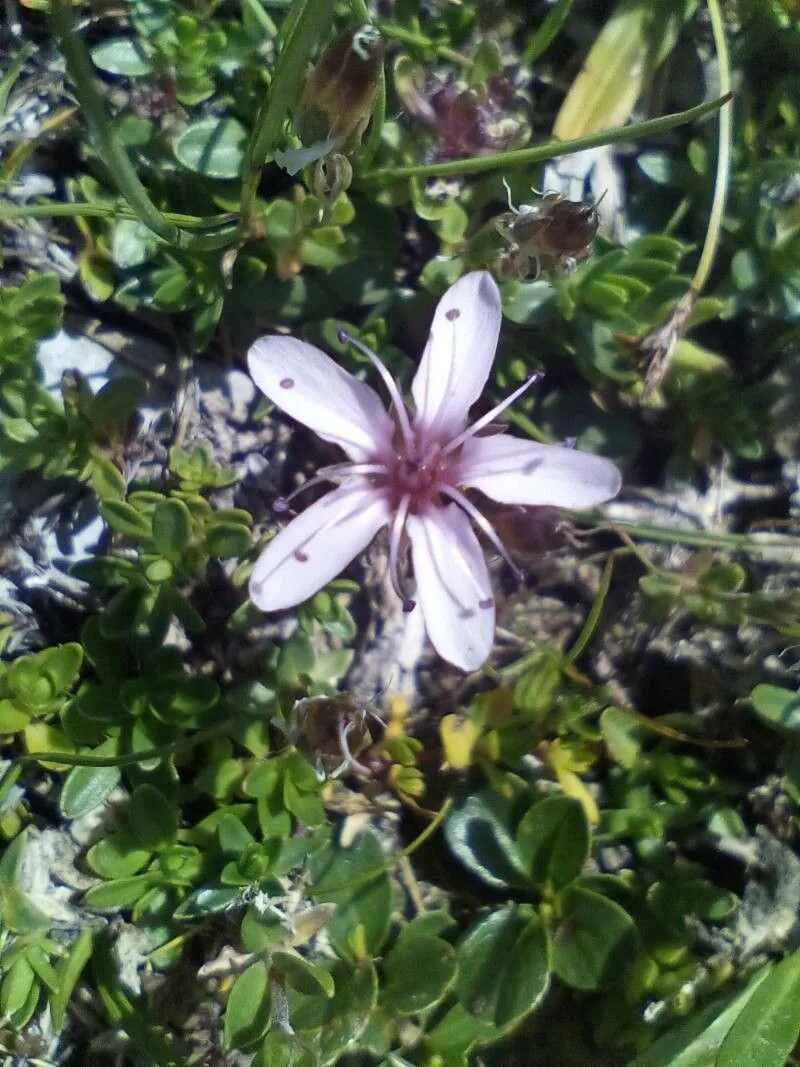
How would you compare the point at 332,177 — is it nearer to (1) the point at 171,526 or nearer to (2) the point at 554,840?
(1) the point at 171,526

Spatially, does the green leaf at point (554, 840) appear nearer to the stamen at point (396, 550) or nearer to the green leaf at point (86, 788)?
the stamen at point (396, 550)

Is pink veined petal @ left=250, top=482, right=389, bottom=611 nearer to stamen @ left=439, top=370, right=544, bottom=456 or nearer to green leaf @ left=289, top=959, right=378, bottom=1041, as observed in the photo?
stamen @ left=439, top=370, right=544, bottom=456

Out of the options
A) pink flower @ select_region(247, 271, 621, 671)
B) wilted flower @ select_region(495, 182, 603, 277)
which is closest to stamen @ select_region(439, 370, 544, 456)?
pink flower @ select_region(247, 271, 621, 671)

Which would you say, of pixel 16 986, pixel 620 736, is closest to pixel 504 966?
pixel 620 736

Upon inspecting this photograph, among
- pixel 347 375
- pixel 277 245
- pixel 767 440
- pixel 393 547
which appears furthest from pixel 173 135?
pixel 767 440

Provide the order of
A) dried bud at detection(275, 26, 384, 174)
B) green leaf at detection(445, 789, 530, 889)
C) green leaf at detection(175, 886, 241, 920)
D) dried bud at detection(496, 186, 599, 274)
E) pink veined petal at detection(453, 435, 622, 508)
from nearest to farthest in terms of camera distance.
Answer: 1. dried bud at detection(275, 26, 384, 174)
2. pink veined petal at detection(453, 435, 622, 508)
3. dried bud at detection(496, 186, 599, 274)
4. green leaf at detection(175, 886, 241, 920)
5. green leaf at detection(445, 789, 530, 889)

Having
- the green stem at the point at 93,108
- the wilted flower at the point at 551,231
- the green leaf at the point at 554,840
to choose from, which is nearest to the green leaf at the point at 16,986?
the green leaf at the point at 554,840

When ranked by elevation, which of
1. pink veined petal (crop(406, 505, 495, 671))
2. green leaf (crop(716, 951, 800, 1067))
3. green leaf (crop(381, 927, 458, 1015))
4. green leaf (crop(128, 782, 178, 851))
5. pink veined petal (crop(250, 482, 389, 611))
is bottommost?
green leaf (crop(381, 927, 458, 1015))

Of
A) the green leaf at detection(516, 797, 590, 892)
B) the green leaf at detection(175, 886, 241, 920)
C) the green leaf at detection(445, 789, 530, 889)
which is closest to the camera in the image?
the green leaf at detection(175, 886, 241, 920)
